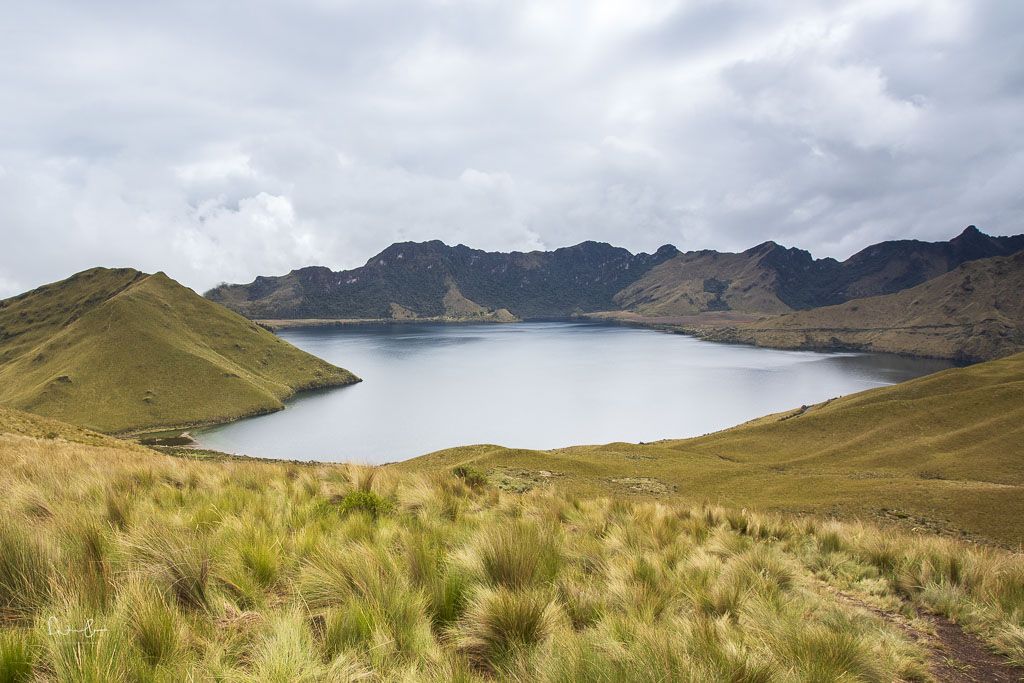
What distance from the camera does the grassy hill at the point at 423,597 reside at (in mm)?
2240

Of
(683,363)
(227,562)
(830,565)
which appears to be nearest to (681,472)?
(830,565)

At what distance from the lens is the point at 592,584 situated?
4090 mm

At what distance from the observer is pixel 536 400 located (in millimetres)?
101312

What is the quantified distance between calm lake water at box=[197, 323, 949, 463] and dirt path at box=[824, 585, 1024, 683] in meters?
33.4

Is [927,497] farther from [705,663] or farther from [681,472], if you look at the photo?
[705,663]

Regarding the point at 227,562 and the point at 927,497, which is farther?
the point at 927,497

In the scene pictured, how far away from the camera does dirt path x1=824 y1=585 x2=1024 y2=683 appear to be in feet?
11.9

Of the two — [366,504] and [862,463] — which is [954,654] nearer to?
[366,504]

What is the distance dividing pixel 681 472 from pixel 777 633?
25169 mm

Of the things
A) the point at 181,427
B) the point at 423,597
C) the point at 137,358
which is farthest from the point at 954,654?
the point at 137,358
